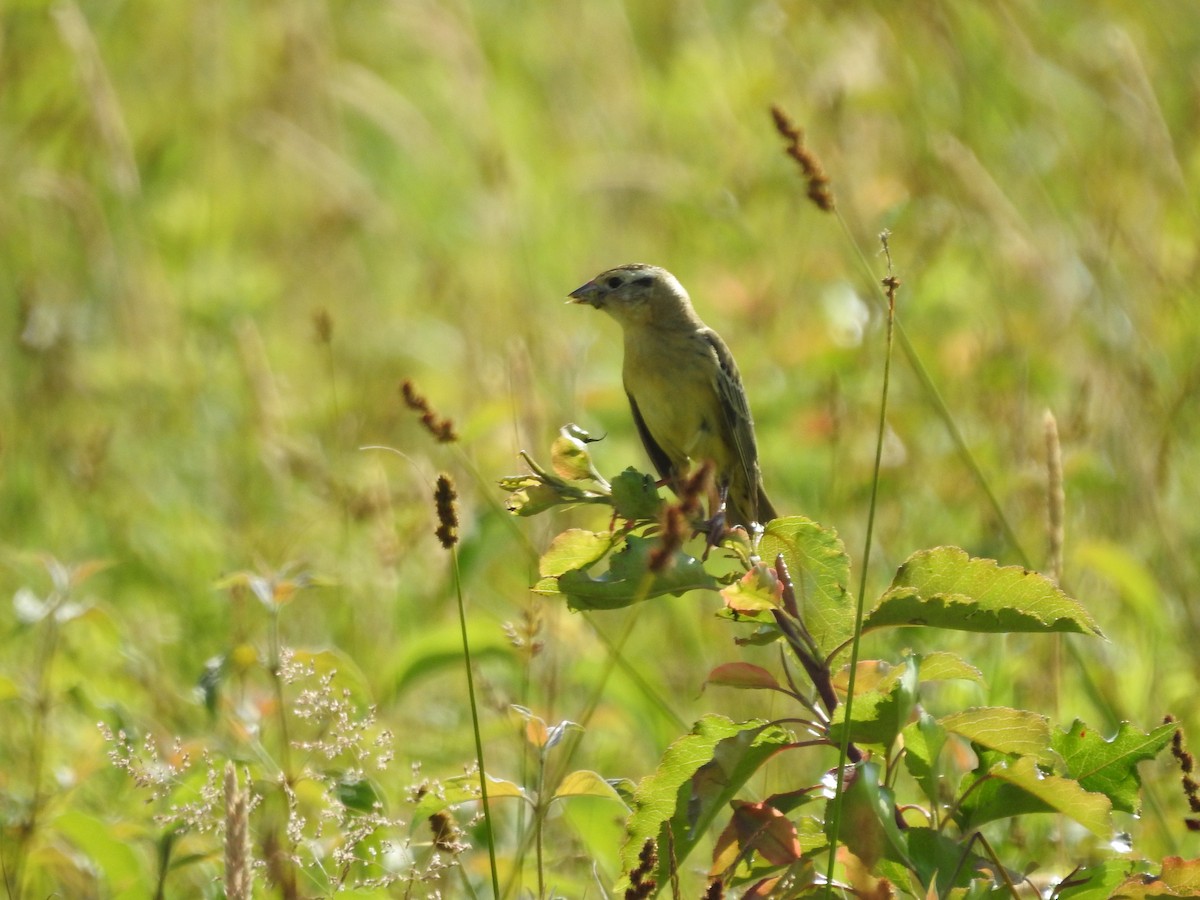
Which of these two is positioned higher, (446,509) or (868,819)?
(446,509)

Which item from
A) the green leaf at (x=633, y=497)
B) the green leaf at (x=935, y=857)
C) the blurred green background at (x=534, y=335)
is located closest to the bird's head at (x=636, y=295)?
the blurred green background at (x=534, y=335)

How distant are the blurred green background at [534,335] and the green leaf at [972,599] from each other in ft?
2.94

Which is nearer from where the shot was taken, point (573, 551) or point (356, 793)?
point (573, 551)

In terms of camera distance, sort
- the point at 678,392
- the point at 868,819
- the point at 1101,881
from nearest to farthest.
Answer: the point at 868,819, the point at 1101,881, the point at 678,392

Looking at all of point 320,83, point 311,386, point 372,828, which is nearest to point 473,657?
point 372,828

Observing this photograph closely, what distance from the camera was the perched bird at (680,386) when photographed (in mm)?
4637

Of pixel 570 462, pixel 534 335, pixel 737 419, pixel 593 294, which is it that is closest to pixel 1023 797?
pixel 570 462

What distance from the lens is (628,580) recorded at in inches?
81.8

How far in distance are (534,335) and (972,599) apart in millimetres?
3946

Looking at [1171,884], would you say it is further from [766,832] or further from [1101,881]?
[766,832]

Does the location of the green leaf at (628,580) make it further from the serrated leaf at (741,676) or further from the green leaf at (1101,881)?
the green leaf at (1101,881)

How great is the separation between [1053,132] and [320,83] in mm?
3517

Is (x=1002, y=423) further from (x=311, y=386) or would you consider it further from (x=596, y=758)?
(x=311, y=386)

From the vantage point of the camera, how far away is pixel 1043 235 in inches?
238
